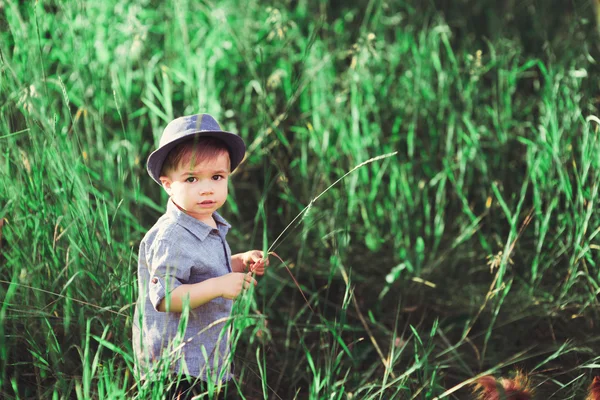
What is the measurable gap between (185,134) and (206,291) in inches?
12.2

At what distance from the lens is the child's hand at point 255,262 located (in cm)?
152

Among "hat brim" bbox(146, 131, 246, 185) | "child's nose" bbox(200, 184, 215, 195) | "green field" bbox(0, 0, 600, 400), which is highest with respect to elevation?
"hat brim" bbox(146, 131, 246, 185)

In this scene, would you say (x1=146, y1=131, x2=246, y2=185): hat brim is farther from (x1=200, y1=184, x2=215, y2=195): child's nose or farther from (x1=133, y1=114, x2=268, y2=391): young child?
→ (x1=200, y1=184, x2=215, y2=195): child's nose

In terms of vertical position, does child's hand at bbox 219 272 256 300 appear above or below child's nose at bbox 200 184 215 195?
below

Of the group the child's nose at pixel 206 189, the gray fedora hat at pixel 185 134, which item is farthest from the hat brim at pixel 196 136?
the child's nose at pixel 206 189

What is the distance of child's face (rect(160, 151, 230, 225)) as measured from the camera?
148 cm

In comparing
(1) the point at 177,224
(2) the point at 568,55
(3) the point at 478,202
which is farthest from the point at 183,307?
(2) the point at 568,55

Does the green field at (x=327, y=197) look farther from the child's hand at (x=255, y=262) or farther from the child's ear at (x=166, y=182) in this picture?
the child's ear at (x=166, y=182)

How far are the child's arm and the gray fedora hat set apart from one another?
270mm

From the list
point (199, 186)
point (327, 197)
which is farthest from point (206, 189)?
point (327, 197)

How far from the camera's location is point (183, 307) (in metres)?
1.37

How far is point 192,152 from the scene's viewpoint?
4.81 ft

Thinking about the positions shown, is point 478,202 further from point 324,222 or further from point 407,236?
point 324,222

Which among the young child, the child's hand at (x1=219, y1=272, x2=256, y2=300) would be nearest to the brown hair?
the young child
